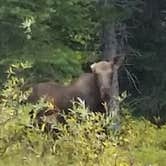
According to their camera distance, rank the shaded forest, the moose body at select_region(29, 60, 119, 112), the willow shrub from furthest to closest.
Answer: the moose body at select_region(29, 60, 119, 112), the shaded forest, the willow shrub

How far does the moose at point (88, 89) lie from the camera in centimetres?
1156

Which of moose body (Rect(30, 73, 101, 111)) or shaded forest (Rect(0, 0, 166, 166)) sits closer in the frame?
shaded forest (Rect(0, 0, 166, 166))

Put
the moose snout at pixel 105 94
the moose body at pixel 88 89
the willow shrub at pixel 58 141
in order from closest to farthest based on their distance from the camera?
the willow shrub at pixel 58 141
the moose body at pixel 88 89
the moose snout at pixel 105 94

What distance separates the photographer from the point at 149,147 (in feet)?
38.5

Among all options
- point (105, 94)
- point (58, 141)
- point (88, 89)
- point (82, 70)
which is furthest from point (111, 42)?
point (58, 141)

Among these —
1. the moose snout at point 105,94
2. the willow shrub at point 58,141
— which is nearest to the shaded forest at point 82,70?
the willow shrub at point 58,141

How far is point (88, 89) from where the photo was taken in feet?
39.2

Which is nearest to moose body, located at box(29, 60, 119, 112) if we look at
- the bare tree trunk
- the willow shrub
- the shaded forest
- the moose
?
the moose

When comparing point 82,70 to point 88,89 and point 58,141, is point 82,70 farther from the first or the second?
point 58,141

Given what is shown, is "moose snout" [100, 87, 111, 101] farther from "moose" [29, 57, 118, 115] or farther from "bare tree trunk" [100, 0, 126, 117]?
"bare tree trunk" [100, 0, 126, 117]

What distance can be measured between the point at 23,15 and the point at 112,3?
253cm

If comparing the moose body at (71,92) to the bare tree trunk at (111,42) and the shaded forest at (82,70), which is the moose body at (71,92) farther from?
the bare tree trunk at (111,42)

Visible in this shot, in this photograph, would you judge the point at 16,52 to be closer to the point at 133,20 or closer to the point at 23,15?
the point at 23,15

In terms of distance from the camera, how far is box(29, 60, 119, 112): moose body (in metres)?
11.5
